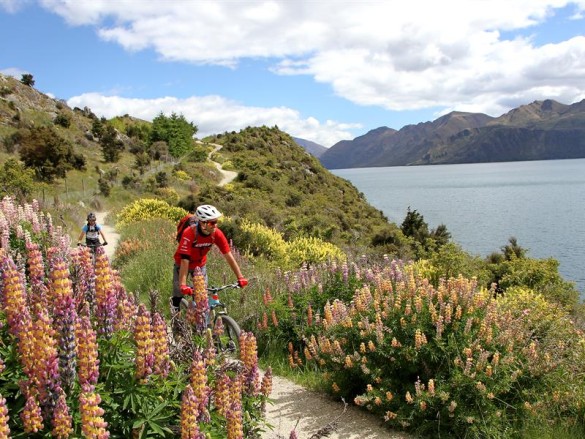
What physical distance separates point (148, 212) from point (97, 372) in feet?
66.1

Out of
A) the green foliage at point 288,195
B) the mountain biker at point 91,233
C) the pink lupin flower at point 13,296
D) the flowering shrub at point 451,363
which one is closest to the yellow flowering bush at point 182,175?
the green foliage at point 288,195

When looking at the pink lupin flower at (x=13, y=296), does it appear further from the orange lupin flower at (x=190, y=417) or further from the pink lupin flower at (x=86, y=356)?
the orange lupin flower at (x=190, y=417)

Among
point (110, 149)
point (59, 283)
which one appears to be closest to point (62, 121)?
point (110, 149)

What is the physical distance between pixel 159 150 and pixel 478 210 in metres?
37.3

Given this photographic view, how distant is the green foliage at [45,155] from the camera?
108 ft

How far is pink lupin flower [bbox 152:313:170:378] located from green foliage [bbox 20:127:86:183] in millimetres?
33857

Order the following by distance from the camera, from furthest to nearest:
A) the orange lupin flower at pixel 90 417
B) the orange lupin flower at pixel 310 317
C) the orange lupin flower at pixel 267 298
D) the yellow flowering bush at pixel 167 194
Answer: the yellow flowering bush at pixel 167 194 < the orange lupin flower at pixel 267 298 < the orange lupin flower at pixel 310 317 < the orange lupin flower at pixel 90 417

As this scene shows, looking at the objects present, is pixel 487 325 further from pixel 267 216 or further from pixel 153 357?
pixel 267 216

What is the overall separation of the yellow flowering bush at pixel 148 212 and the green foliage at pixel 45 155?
13461mm

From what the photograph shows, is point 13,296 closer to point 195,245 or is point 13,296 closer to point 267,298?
point 195,245

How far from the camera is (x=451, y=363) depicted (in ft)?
17.0

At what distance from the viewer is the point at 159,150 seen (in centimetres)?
5306

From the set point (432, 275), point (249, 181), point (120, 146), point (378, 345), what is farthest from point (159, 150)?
point (378, 345)

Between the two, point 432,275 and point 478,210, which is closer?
point 432,275
